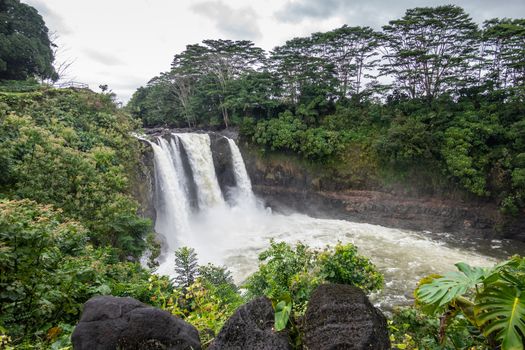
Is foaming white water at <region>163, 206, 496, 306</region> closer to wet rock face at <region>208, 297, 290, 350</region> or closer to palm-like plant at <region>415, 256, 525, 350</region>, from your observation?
Answer: palm-like plant at <region>415, 256, 525, 350</region>

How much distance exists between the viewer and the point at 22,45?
18.4m

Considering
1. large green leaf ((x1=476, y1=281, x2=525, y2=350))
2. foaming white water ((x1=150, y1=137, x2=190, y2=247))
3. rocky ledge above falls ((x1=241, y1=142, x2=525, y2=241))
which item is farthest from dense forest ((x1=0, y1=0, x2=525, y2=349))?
foaming white water ((x1=150, y1=137, x2=190, y2=247))

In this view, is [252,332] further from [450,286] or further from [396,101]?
[396,101]

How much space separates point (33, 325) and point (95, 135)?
8362mm

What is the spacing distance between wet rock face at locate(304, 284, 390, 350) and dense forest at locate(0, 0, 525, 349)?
Answer: 261mm

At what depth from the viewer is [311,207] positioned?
62.3 ft

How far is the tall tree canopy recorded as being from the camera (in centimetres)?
1793

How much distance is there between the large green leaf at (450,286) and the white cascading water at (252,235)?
732 centimetres

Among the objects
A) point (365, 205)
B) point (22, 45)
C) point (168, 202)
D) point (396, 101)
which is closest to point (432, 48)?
point (396, 101)

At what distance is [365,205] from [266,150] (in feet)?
23.4

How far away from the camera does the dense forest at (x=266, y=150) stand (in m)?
2.82

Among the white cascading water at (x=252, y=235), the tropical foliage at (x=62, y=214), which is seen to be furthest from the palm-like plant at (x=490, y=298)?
the white cascading water at (x=252, y=235)

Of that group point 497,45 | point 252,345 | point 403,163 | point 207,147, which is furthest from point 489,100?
point 252,345

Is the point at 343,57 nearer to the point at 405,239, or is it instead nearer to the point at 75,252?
the point at 405,239
